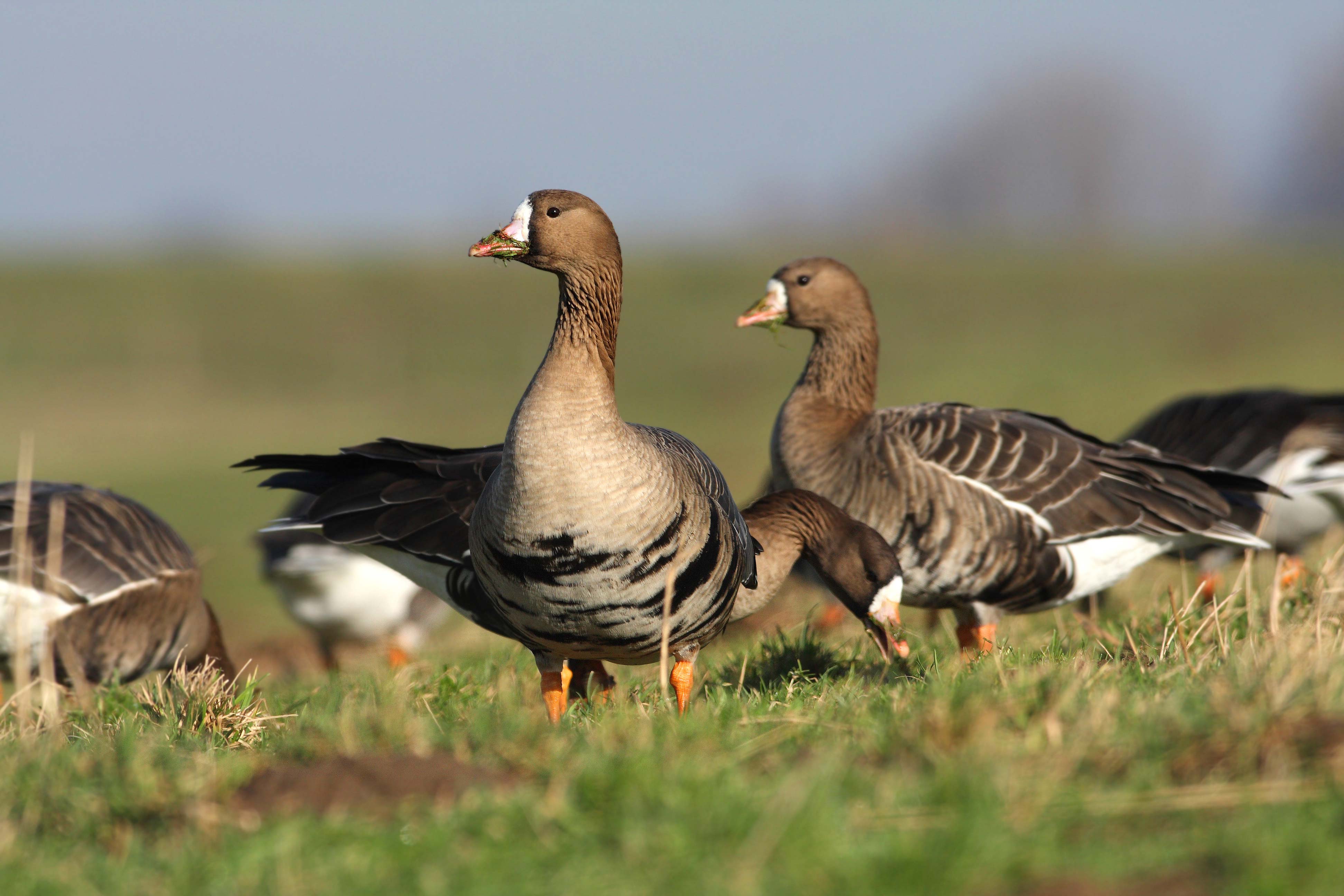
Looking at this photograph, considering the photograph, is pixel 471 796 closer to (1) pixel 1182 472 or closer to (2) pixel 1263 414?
(1) pixel 1182 472

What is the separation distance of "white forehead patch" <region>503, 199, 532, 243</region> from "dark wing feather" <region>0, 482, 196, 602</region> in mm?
3038

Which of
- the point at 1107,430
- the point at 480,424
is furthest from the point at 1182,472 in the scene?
the point at 480,424

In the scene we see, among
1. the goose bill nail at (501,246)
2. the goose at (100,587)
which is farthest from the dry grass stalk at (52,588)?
the goose bill nail at (501,246)

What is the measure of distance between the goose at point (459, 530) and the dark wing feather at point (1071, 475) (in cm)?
105

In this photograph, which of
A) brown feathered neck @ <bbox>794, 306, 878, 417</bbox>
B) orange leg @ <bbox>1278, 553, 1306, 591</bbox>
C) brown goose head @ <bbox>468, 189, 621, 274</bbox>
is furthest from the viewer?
brown feathered neck @ <bbox>794, 306, 878, 417</bbox>

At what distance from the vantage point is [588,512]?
4.58 meters

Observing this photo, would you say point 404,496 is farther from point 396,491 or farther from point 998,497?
point 998,497

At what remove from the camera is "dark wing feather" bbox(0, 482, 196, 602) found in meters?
6.68

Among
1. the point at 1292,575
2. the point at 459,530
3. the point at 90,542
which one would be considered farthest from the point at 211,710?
the point at 1292,575

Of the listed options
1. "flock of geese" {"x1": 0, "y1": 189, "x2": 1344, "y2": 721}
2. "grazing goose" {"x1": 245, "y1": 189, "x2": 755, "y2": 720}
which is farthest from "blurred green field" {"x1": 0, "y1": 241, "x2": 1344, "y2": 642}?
"grazing goose" {"x1": 245, "y1": 189, "x2": 755, "y2": 720}

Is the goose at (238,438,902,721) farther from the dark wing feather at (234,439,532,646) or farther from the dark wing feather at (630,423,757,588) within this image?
the dark wing feather at (630,423,757,588)

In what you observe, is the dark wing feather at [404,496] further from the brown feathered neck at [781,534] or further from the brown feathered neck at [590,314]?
the brown feathered neck at [781,534]

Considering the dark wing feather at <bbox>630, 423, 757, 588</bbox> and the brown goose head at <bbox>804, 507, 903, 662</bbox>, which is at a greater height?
the dark wing feather at <bbox>630, 423, 757, 588</bbox>

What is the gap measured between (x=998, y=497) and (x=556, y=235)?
11.0ft
